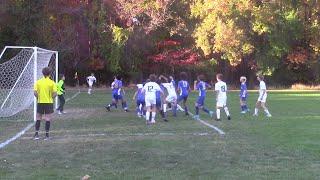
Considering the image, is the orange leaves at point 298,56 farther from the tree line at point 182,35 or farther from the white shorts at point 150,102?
the white shorts at point 150,102

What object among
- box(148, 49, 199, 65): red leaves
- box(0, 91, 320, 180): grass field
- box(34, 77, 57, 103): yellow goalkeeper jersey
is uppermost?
box(148, 49, 199, 65): red leaves

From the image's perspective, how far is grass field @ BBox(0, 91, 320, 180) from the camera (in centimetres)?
848

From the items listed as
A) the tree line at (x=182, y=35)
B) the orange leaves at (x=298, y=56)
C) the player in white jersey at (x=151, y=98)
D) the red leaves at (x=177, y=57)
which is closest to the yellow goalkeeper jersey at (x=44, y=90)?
the player in white jersey at (x=151, y=98)

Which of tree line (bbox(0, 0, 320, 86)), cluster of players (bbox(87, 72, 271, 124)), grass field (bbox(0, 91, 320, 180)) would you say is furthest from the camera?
tree line (bbox(0, 0, 320, 86))

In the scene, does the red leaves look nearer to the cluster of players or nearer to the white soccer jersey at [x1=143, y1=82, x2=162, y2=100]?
the cluster of players

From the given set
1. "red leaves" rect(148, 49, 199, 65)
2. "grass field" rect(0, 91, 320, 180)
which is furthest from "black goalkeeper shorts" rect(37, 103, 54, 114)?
"red leaves" rect(148, 49, 199, 65)

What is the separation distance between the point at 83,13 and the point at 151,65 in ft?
29.1

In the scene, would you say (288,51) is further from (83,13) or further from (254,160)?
(254,160)

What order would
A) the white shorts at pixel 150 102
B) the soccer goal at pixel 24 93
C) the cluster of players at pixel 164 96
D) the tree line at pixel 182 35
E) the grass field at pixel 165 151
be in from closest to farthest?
the grass field at pixel 165 151 < the white shorts at pixel 150 102 < the cluster of players at pixel 164 96 < the soccer goal at pixel 24 93 < the tree line at pixel 182 35

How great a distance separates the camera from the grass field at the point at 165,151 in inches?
334

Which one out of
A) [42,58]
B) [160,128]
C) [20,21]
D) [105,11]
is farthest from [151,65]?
[160,128]

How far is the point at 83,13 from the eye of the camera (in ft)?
173

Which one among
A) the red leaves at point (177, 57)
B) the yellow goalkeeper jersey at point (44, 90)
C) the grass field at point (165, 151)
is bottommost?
the grass field at point (165, 151)

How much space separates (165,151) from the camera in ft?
35.3
